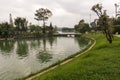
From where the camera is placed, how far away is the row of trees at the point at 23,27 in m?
101

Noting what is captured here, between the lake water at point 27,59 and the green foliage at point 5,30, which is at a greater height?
the green foliage at point 5,30

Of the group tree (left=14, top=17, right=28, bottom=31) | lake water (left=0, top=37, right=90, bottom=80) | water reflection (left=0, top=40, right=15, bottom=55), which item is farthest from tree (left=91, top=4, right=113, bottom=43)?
tree (left=14, top=17, right=28, bottom=31)

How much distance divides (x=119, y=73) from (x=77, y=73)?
281 centimetres

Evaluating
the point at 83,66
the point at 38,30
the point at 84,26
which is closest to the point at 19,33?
the point at 38,30

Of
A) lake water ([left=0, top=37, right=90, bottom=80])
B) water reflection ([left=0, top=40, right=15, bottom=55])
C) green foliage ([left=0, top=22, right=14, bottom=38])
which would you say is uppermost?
green foliage ([left=0, top=22, right=14, bottom=38])

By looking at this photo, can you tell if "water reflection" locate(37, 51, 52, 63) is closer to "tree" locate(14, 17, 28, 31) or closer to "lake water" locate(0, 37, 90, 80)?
"lake water" locate(0, 37, 90, 80)

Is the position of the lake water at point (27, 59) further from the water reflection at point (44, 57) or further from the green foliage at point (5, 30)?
the green foliage at point (5, 30)

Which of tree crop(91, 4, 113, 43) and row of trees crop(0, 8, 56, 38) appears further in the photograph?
row of trees crop(0, 8, 56, 38)

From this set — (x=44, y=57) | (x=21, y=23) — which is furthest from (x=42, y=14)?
(x=44, y=57)

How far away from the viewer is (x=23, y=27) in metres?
118

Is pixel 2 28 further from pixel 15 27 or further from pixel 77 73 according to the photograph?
pixel 77 73

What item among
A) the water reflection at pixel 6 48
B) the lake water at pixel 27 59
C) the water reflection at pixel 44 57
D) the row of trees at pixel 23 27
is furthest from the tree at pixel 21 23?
the water reflection at pixel 44 57

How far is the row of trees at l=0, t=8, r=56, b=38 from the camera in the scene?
10106 cm

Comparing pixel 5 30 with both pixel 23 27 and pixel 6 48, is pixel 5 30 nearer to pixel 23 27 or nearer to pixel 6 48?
pixel 23 27
